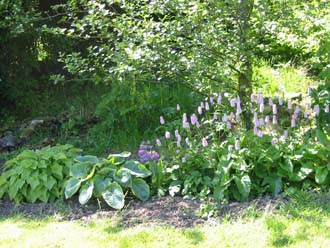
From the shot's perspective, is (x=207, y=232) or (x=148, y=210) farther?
(x=148, y=210)

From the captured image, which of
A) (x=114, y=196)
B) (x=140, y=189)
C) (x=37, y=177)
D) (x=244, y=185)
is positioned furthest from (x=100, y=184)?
(x=244, y=185)

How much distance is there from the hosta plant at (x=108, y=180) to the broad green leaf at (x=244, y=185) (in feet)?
2.44

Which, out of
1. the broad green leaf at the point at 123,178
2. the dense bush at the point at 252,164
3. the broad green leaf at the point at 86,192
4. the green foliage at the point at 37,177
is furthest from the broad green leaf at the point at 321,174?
the green foliage at the point at 37,177

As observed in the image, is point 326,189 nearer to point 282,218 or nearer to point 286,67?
point 282,218

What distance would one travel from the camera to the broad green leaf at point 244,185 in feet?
13.8

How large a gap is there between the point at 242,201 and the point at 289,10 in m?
1.96

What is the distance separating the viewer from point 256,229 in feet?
12.1

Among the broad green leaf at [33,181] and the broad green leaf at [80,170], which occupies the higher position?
the broad green leaf at [80,170]

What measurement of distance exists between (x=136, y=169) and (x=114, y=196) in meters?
0.37

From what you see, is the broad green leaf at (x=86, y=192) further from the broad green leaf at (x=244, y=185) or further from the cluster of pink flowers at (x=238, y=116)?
the broad green leaf at (x=244, y=185)

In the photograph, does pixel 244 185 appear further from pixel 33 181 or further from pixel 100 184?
pixel 33 181

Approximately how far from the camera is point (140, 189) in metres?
4.40

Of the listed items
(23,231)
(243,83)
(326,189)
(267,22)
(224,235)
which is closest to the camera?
(224,235)

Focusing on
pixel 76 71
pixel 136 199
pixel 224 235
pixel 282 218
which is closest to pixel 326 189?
pixel 282 218
